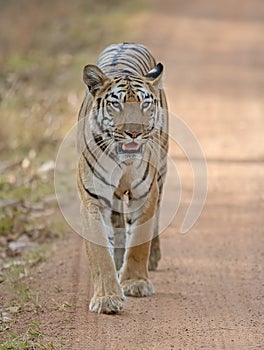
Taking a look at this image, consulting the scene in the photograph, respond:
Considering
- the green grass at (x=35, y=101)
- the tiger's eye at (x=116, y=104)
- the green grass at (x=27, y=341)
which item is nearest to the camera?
the green grass at (x=27, y=341)

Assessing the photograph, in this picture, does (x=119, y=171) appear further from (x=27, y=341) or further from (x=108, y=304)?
(x=27, y=341)

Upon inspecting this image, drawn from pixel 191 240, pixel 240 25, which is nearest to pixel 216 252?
pixel 191 240

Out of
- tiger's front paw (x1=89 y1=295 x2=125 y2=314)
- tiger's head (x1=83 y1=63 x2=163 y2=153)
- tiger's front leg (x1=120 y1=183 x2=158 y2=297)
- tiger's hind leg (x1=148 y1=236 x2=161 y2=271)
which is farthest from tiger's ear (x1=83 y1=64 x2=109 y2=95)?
tiger's hind leg (x1=148 y1=236 x2=161 y2=271)

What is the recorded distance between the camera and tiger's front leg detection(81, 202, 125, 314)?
18.2 feet

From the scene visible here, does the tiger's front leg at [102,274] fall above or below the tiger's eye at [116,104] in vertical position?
below

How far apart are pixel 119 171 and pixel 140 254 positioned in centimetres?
60

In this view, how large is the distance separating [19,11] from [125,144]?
39.2 feet

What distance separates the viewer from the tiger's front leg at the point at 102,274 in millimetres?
5547

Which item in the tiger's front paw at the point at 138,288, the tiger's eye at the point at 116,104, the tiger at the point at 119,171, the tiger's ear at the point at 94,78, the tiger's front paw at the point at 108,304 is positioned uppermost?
the tiger's ear at the point at 94,78

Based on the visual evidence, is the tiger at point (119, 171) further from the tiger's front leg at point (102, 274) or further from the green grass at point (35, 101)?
the green grass at point (35, 101)

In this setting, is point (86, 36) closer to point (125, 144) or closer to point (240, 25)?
point (240, 25)

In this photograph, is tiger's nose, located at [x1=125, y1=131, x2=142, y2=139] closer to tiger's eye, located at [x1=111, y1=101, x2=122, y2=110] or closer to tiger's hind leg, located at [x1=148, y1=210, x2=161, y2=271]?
tiger's eye, located at [x1=111, y1=101, x2=122, y2=110]

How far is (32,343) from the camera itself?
502 centimetres

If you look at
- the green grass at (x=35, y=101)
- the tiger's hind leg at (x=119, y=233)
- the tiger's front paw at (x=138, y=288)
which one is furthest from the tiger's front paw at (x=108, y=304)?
the tiger's hind leg at (x=119, y=233)
